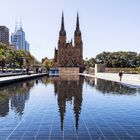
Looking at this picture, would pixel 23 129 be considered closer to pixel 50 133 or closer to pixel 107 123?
pixel 50 133

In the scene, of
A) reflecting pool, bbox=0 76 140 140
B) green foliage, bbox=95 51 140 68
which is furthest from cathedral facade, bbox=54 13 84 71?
reflecting pool, bbox=0 76 140 140

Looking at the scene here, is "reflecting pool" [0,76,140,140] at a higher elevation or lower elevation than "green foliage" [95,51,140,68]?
lower

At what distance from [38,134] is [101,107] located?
17.5 ft

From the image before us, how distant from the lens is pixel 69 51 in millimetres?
126188

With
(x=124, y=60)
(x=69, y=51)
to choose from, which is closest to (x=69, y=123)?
(x=124, y=60)

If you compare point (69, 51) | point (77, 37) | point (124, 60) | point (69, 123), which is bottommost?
point (69, 123)

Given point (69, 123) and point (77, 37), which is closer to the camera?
point (69, 123)

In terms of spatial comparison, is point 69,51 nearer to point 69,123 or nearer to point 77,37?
point 77,37

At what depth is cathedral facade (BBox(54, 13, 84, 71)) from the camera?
123125 mm

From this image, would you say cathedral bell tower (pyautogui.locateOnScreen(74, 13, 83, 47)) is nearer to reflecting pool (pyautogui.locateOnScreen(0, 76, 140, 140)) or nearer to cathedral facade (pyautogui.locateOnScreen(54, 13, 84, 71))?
cathedral facade (pyautogui.locateOnScreen(54, 13, 84, 71))

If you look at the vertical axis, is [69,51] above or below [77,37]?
below

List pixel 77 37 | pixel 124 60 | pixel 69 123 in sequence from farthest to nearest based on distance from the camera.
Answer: pixel 77 37 < pixel 124 60 < pixel 69 123

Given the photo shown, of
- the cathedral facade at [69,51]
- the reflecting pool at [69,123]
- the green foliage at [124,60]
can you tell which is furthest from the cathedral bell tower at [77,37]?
the reflecting pool at [69,123]

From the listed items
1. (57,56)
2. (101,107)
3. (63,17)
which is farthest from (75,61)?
(101,107)
